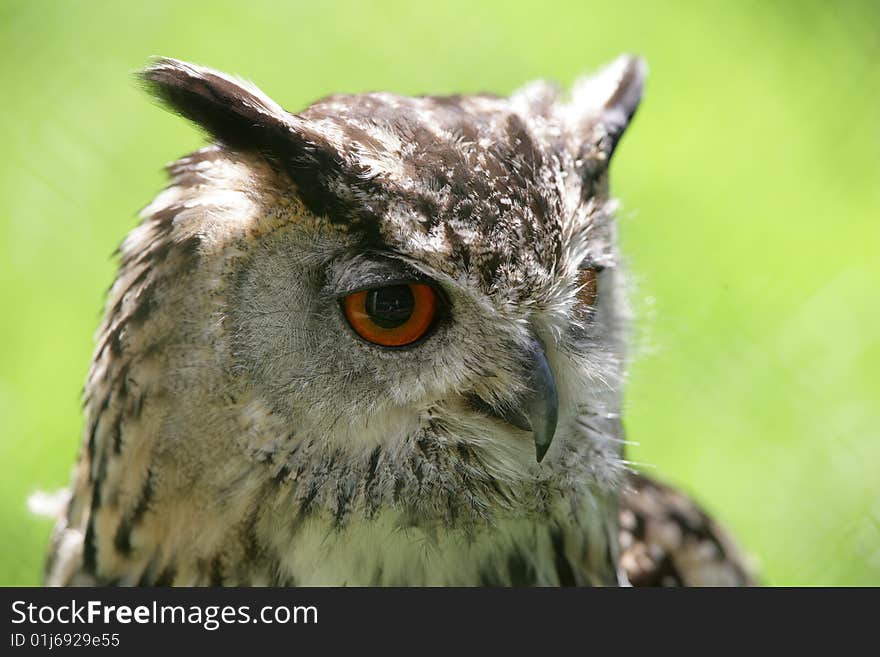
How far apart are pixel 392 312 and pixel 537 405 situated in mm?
192

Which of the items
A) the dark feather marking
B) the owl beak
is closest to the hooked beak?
the owl beak

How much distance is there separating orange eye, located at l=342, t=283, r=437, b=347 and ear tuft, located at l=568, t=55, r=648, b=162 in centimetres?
33

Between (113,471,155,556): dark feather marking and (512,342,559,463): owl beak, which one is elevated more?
(113,471,155,556): dark feather marking

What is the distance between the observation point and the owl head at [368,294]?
118cm

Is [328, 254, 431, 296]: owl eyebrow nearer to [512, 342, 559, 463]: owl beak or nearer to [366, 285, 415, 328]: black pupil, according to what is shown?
[366, 285, 415, 328]: black pupil

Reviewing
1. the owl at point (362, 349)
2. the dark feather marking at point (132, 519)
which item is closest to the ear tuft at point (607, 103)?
the owl at point (362, 349)

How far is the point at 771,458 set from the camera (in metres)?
2.66

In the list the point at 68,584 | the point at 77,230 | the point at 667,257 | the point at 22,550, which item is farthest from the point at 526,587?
the point at 77,230

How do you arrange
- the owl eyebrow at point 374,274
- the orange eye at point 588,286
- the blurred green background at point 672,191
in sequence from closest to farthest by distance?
Answer: the owl eyebrow at point 374,274 < the orange eye at point 588,286 < the blurred green background at point 672,191

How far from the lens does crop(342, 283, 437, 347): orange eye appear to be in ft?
3.87

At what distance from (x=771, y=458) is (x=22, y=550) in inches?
69.1

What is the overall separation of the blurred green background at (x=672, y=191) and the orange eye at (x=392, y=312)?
1.17 meters

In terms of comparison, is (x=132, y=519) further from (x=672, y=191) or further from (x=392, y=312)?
(x=672, y=191)

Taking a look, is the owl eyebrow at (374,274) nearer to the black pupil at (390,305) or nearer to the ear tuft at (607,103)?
the black pupil at (390,305)
